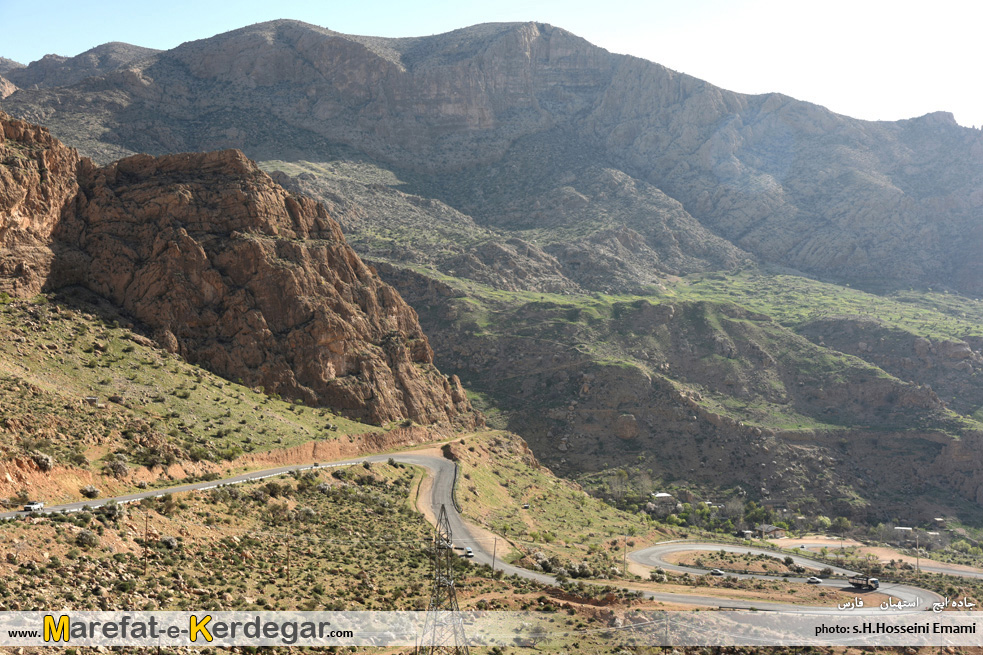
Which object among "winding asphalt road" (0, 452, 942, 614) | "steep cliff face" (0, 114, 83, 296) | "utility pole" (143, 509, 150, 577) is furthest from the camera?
"steep cliff face" (0, 114, 83, 296)

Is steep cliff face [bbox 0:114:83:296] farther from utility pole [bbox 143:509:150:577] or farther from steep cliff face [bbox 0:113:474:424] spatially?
utility pole [bbox 143:509:150:577]

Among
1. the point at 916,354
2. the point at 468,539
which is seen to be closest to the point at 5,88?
the point at 468,539

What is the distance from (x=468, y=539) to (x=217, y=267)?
1179 inches

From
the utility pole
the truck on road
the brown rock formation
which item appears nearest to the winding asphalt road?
the truck on road

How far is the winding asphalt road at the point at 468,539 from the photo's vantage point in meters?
38.5

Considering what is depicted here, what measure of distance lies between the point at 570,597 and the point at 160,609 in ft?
66.1

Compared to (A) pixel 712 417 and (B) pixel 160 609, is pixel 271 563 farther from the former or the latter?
(A) pixel 712 417

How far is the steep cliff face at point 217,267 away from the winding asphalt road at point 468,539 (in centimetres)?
810

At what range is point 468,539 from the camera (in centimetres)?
4878

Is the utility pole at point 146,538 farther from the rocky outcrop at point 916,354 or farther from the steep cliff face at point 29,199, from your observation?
the rocky outcrop at point 916,354

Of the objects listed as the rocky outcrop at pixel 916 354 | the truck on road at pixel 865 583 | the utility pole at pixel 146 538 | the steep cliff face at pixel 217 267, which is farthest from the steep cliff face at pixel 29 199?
the rocky outcrop at pixel 916 354

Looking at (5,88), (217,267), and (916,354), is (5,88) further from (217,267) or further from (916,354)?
(916,354)

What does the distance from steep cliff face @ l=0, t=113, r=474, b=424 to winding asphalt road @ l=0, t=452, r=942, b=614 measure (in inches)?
319

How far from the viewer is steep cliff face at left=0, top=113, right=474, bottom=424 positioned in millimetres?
56562
